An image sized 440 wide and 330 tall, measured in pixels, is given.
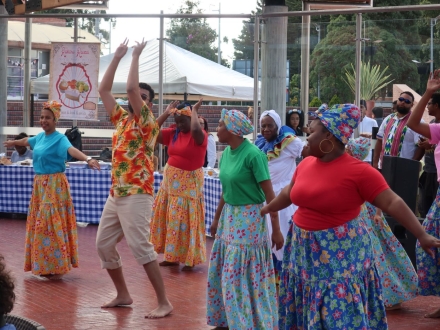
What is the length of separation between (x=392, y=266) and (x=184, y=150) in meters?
2.96

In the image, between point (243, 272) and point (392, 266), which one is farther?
point (392, 266)

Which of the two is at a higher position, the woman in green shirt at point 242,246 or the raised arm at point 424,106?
the raised arm at point 424,106

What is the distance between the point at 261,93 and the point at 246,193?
498cm

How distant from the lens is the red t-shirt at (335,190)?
4.73 metres

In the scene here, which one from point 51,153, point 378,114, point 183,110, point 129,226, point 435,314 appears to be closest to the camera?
point 129,226

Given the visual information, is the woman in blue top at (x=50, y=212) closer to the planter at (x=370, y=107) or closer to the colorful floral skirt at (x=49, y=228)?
the colorful floral skirt at (x=49, y=228)

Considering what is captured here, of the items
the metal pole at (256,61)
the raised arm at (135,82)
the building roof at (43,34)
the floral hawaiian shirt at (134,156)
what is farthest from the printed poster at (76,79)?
the raised arm at (135,82)

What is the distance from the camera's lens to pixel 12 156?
13852 mm

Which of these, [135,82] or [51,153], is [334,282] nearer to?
[135,82]

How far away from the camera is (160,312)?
7074mm

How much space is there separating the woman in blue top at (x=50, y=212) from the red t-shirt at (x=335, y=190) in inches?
170

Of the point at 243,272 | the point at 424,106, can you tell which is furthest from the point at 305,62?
the point at 243,272

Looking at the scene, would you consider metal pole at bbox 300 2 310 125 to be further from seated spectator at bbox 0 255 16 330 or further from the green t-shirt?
seated spectator at bbox 0 255 16 330

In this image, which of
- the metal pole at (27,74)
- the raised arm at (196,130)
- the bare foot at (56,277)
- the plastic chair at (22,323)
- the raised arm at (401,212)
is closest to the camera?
the plastic chair at (22,323)
